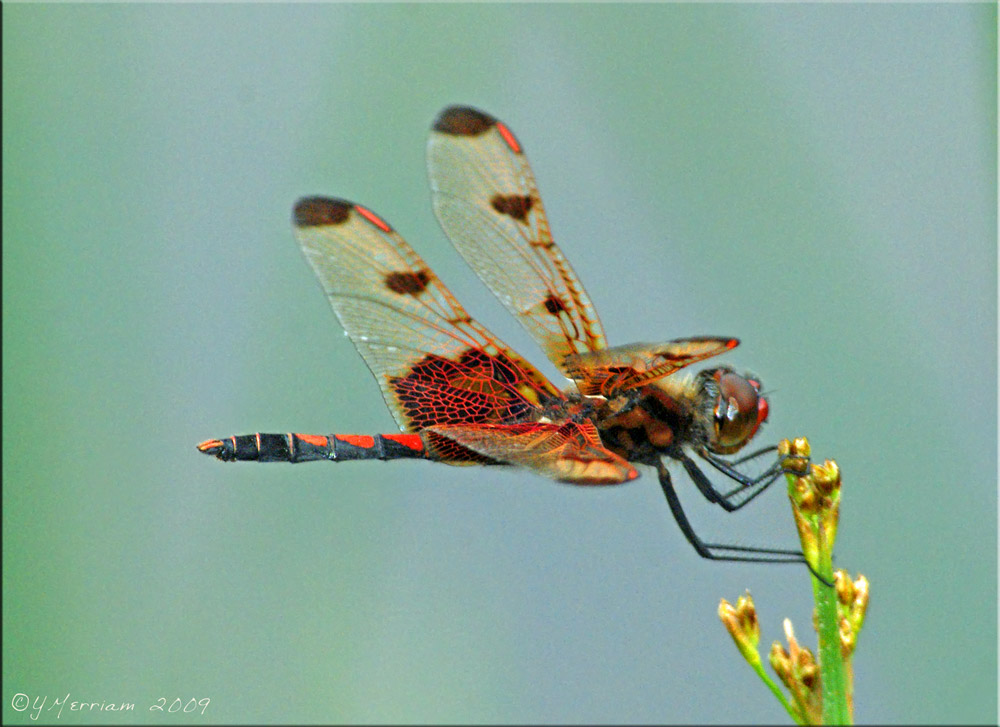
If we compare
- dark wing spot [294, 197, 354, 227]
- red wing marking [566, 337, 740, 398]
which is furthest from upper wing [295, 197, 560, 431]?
red wing marking [566, 337, 740, 398]

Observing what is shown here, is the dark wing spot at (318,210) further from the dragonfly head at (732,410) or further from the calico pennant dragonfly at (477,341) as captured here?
the dragonfly head at (732,410)

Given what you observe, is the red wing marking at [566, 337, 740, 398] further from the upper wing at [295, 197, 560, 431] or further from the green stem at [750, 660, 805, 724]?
the green stem at [750, 660, 805, 724]

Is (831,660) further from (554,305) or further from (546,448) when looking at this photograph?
(554,305)

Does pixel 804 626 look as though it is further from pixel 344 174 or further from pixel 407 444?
pixel 344 174

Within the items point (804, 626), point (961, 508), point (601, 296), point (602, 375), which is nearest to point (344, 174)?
point (601, 296)

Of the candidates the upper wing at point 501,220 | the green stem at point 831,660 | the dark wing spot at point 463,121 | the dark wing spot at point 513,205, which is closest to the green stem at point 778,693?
the green stem at point 831,660
